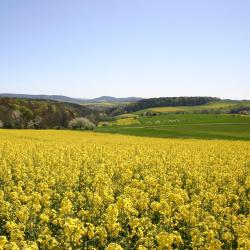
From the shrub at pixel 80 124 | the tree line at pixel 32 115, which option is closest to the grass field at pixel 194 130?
the shrub at pixel 80 124

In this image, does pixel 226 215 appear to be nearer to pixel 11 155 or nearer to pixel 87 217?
pixel 87 217

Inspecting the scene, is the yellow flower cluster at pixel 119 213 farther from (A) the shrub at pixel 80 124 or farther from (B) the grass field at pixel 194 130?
(A) the shrub at pixel 80 124

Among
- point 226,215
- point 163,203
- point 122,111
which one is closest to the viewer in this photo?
point 163,203

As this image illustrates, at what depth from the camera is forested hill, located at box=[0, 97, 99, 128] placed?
76.0 m

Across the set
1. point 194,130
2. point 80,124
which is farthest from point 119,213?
point 80,124

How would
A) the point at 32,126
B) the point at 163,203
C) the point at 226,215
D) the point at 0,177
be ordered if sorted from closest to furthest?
1. the point at 163,203
2. the point at 226,215
3. the point at 0,177
4. the point at 32,126

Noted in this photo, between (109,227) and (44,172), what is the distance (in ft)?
27.4

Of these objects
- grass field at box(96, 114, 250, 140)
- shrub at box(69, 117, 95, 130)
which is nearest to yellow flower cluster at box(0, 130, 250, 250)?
grass field at box(96, 114, 250, 140)

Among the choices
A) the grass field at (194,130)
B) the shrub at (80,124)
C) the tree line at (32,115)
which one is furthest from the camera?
the shrub at (80,124)

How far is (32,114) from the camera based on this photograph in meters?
82.9

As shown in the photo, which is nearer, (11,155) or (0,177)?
(0,177)

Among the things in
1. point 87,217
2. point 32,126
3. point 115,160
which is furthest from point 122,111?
point 87,217

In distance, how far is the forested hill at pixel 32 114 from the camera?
7600 cm

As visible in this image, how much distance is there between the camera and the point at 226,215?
36.2 ft
